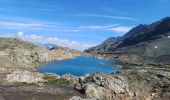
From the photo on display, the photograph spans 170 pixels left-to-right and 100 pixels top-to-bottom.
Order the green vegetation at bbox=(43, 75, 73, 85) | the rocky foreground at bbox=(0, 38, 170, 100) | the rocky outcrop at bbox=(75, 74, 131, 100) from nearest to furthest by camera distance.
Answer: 1. the rocky foreground at bbox=(0, 38, 170, 100)
2. the rocky outcrop at bbox=(75, 74, 131, 100)
3. the green vegetation at bbox=(43, 75, 73, 85)

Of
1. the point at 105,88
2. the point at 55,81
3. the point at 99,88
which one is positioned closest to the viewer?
the point at 99,88

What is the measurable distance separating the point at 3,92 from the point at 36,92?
7.03 meters

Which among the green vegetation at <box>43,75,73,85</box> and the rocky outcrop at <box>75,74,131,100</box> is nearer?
the rocky outcrop at <box>75,74,131,100</box>

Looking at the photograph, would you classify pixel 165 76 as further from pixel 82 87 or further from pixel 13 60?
pixel 13 60

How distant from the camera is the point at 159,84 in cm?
8312

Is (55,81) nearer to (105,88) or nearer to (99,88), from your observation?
(99,88)

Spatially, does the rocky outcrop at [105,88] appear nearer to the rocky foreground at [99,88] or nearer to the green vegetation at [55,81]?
the rocky foreground at [99,88]

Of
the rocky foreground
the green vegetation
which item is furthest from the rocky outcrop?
the green vegetation

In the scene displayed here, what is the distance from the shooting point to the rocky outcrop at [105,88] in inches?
3014

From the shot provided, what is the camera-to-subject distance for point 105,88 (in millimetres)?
78312

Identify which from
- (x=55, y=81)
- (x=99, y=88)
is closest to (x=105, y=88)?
(x=99, y=88)

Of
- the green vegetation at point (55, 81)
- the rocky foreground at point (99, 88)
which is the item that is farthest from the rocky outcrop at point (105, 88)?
the green vegetation at point (55, 81)

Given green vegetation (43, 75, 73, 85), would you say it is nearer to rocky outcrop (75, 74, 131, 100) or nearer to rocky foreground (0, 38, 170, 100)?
rocky foreground (0, 38, 170, 100)

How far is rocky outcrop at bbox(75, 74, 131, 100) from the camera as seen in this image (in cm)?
7656
